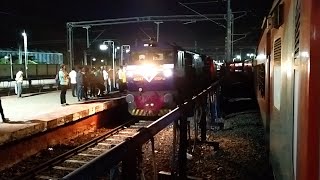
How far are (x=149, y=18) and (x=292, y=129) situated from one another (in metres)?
23.5

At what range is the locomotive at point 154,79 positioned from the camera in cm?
1477

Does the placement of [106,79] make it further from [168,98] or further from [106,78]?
[168,98]

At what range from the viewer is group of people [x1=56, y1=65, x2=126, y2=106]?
→ 19.4 metres

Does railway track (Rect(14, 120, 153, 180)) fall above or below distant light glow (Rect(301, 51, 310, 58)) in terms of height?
below

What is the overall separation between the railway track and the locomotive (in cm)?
236

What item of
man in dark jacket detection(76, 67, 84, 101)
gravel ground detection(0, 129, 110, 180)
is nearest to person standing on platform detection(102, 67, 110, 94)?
man in dark jacket detection(76, 67, 84, 101)

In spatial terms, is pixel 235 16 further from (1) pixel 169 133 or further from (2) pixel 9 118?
(2) pixel 9 118

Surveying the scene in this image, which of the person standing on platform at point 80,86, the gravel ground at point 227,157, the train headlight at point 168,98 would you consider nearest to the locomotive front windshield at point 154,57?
the train headlight at point 168,98

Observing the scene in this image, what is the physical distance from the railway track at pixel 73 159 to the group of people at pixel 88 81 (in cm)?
544

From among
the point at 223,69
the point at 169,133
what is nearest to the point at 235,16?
the point at 223,69

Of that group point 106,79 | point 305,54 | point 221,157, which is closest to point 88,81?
point 106,79

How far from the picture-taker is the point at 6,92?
23812mm

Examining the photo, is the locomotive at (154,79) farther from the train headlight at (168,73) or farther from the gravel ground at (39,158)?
the gravel ground at (39,158)

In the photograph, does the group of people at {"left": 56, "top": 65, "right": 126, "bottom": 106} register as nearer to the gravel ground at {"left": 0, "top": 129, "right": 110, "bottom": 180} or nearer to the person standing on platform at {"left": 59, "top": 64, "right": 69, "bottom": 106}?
the person standing on platform at {"left": 59, "top": 64, "right": 69, "bottom": 106}
